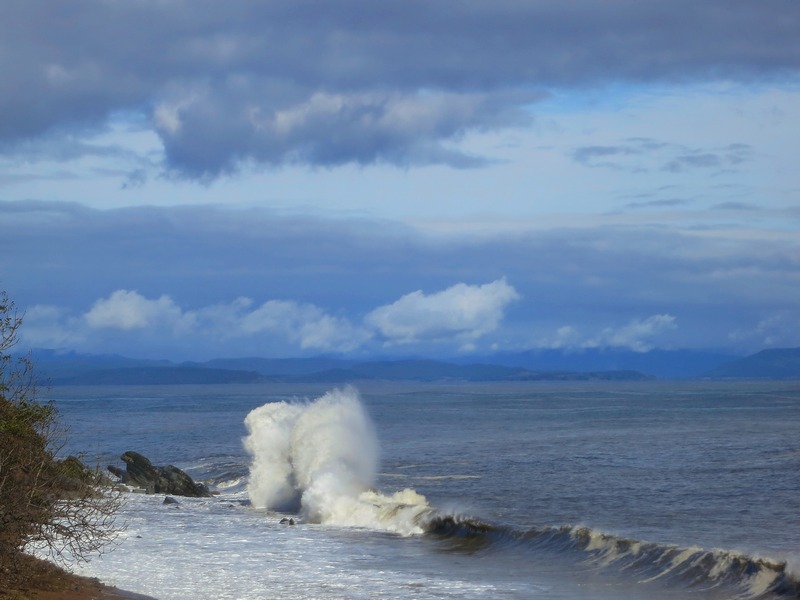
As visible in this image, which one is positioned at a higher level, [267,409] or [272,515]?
[267,409]

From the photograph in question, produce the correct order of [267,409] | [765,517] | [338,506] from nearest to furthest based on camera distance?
1. [765,517]
2. [338,506]
3. [267,409]

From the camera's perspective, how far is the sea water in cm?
2188

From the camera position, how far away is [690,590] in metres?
21.3

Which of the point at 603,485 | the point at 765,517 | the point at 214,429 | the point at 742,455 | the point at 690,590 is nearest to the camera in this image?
the point at 690,590

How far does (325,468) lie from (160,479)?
280 inches

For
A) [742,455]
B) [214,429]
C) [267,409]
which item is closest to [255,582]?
[267,409]

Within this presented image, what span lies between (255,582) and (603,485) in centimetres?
2030

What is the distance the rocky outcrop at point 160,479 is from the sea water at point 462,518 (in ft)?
3.50

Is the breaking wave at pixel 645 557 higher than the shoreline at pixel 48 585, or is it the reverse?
the shoreline at pixel 48 585

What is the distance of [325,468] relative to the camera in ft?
Answer: 124

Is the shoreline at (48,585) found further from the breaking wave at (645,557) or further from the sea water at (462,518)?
the breaking wave at (645,557)

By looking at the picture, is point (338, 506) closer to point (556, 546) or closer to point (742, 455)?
point (556, 546)

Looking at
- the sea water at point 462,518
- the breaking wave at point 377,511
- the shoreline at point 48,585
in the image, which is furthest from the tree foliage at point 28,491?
the breaking wave at point 377,511

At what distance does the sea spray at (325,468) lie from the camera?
3297 cm
